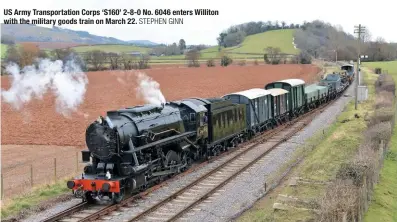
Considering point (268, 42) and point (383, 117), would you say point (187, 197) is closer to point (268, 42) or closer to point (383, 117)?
point (383, 117)

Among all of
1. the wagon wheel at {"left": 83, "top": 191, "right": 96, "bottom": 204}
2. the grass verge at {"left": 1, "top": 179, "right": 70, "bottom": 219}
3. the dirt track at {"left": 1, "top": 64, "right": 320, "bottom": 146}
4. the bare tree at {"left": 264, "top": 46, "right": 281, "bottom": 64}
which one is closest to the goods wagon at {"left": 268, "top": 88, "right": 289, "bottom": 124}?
the dirt track at {"left": 1, "top": 64, "right": 320, "bottom": 146}

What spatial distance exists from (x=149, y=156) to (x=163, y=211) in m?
2.69

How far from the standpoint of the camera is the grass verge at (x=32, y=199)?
48.3ft

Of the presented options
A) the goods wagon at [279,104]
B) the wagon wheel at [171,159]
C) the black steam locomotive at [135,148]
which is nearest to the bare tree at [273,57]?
the goods wagon at [279,104]

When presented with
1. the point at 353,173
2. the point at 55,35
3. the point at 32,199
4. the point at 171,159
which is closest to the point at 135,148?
the point at 171,159

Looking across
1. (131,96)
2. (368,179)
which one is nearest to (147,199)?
(368,179)

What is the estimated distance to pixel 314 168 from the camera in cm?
1825

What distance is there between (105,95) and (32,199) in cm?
4005

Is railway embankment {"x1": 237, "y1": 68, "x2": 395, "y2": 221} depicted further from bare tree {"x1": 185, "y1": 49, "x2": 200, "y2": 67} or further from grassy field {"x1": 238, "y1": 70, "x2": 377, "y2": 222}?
bare tree {"x1": 185, "y1": 49, "x2": 200, "y2": 67}

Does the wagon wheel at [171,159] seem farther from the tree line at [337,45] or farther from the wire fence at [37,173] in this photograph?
the tree line at [337,45]

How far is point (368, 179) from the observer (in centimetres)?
1348

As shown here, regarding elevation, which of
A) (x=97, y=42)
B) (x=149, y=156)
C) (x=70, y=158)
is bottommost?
(x=70, y=158)

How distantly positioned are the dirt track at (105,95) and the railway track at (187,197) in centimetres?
1270

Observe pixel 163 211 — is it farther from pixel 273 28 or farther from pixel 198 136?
pixel 273 28
